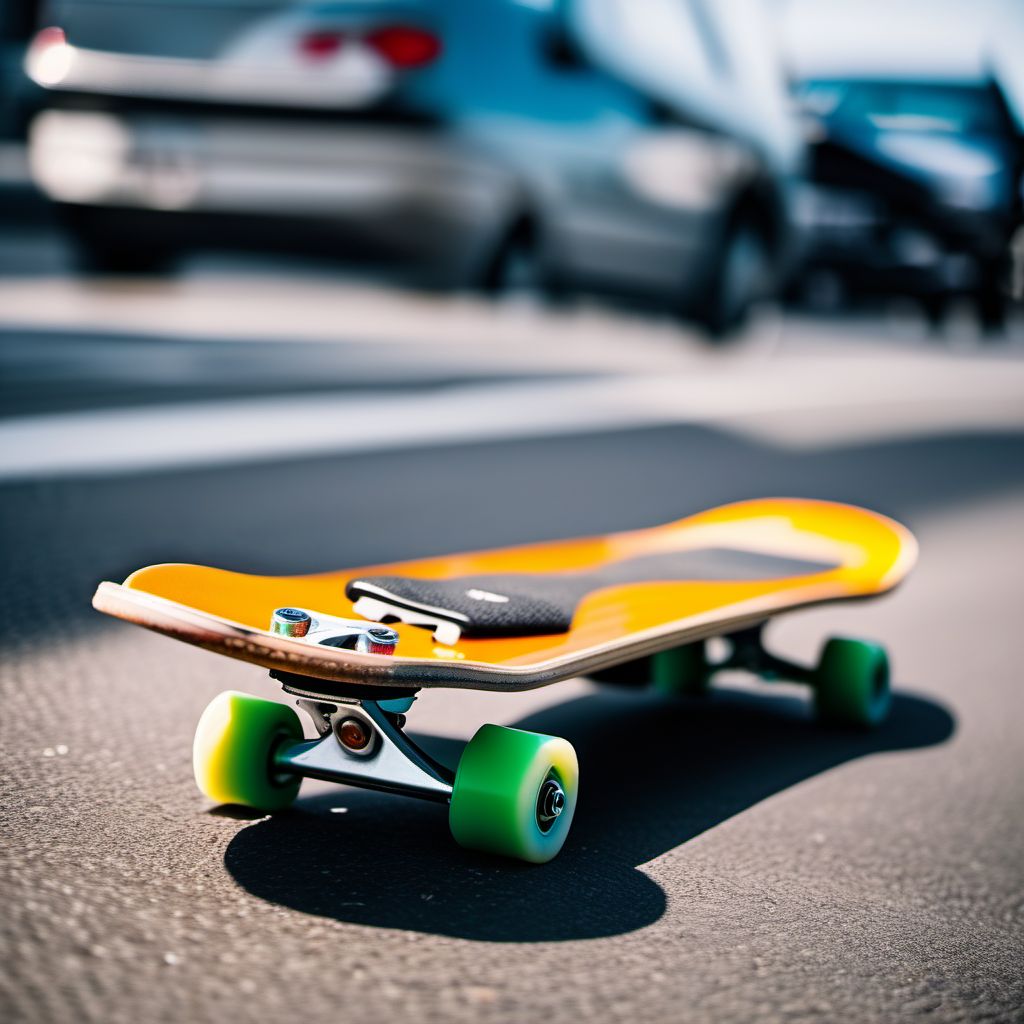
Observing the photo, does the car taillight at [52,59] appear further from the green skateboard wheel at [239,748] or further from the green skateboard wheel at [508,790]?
the green skateboard wheel at [508,790]

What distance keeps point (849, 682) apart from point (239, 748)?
136cm

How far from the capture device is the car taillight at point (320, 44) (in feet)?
21.7

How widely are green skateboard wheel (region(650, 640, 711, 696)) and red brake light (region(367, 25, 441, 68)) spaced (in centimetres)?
409

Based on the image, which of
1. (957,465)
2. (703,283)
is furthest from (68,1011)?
(703,283)

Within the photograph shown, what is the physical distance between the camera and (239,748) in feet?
7.73

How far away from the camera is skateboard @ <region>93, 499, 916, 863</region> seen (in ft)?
6.88

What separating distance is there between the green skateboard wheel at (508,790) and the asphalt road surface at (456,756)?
0.18 feet

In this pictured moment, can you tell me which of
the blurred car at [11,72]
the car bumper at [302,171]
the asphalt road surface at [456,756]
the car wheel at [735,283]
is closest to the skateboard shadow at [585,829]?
the asphalt road surface at [456,756]

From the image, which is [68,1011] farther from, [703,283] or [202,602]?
[703,283]

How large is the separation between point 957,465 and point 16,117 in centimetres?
1096

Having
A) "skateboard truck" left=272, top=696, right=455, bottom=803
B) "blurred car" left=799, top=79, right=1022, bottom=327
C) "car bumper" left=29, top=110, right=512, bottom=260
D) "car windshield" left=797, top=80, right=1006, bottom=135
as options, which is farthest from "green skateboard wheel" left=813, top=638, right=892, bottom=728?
"car windshield" left=797, top=80, right=1006, bottom=135

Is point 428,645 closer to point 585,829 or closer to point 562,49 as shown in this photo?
point 585,829

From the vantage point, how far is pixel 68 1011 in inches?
68.9

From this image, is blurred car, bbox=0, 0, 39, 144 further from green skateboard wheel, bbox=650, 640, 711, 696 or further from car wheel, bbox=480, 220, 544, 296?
green skateboard wheel, bbox=650, 640, 711, 696
